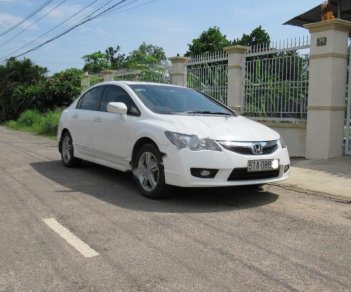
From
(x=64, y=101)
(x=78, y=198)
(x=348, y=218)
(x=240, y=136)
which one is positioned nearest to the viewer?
(x=348, y=218)

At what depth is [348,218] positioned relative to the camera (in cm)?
553

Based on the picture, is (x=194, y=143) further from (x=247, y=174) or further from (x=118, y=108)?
(x=118, y=108)

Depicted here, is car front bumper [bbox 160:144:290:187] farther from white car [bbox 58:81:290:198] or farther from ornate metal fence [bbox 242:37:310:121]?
ornate metal fence [bbox 242:37:310:121]

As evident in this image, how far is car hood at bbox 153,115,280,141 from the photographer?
5922 millimetres

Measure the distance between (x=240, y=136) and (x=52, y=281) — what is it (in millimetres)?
3115

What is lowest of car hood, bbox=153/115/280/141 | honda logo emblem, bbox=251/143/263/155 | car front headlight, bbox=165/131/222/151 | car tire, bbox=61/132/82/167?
car tire, bbox=61/132/82/167

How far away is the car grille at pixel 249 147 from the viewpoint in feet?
19.1

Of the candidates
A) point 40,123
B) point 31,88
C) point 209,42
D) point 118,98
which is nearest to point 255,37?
point 209,42

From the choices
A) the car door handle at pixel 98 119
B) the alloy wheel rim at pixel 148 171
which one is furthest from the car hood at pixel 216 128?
the car door handle at pixel 98 119

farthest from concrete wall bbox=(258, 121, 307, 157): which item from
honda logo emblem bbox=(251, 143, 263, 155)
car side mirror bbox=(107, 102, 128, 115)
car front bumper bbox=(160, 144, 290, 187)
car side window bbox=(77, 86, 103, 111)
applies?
car side mirror bbox=(107, 102, 128, 115)

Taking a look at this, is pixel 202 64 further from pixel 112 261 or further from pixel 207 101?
pixel 112 261

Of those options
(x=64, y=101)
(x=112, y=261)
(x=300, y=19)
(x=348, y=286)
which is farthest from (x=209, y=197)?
(x=64, y=101)

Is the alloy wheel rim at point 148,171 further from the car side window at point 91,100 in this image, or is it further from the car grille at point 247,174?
the car side window at point 91,100

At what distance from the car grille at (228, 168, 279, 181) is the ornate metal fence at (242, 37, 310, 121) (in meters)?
4.31
